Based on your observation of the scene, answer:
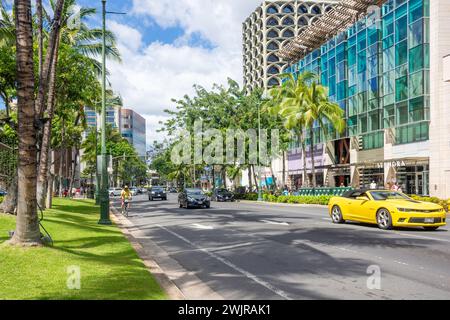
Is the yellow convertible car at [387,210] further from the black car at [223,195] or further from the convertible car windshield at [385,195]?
the black car at [223,195]

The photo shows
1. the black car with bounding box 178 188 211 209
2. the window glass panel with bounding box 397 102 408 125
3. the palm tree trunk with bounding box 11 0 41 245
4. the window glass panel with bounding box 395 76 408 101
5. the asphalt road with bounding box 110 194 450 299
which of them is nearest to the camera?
the asphalt road with bounding box 110 194 450 299

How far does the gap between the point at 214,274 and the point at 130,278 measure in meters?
1.83

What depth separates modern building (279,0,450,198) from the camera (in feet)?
124

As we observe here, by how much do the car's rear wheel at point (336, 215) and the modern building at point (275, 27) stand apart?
93791 millimetres

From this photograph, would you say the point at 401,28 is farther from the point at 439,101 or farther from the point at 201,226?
the point at 201,226

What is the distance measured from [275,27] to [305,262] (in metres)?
108

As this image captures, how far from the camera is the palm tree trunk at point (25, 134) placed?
10891 mm

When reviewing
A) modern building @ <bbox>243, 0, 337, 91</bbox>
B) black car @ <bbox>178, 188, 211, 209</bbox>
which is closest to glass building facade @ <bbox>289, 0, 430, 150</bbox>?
black car @ <bbox>178, 188, 211, 209</bbox>

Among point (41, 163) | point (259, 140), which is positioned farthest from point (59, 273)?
point (259, 140)

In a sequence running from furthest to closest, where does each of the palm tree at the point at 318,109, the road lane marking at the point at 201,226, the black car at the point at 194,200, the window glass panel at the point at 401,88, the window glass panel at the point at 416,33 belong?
the palm tree at the point at 318,109 → the window glass panel at the point at 401,88 → the window glass panel at the point at 416,33 → the black car at the point at 194,200 → the road lane marking at the point at 201,226

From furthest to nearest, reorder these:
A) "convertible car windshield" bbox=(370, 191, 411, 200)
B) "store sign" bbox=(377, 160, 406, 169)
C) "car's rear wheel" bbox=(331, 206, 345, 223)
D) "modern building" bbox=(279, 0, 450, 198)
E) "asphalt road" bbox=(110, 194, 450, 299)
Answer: "store sign" bbox=(377, 160, 406, 169), "modern building" bbox=(279, 0, 450, 198), "car's rear wheel" bbox=(331, 206, 345, 223), "convertible car windshield" bbox=(370, 191, 411, 200), "asphalt road" bbox=(110, 194, 450, 299)

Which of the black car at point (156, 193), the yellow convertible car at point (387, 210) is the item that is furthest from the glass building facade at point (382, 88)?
the yellow convertible car at point (387, 210)

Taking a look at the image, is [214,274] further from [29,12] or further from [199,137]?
[199,137]

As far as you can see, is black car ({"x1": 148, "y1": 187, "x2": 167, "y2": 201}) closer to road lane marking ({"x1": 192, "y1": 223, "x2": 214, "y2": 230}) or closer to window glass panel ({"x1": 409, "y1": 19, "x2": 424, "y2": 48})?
window glass panel ({"x1": 409, "y1": 19, "x2": 424, "y2": 48})
